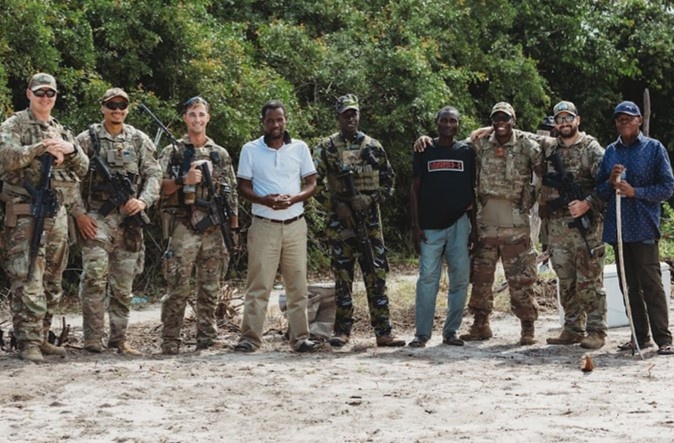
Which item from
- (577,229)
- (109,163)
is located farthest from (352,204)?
(109,163)

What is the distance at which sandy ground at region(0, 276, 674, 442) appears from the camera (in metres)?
5.93

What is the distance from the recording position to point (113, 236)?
8.33m

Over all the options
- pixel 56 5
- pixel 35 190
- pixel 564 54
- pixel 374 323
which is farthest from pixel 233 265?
pixel 564 54

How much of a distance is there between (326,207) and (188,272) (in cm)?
124

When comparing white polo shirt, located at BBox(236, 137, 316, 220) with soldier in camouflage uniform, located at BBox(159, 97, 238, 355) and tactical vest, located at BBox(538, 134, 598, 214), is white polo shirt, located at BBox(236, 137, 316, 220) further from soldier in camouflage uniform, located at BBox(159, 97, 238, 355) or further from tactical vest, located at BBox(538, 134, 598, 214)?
tactical vest, located at BBox(538, 134, 598, 214)

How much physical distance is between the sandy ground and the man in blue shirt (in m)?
0.32

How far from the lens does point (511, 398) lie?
268 inches

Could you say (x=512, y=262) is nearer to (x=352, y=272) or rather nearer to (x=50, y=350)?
(x=352, y=272)

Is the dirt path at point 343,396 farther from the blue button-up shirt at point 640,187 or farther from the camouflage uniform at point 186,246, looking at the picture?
the blue button-up shirt at point 640,187

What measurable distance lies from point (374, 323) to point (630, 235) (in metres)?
2.16

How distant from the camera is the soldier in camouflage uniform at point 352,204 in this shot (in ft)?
29.1

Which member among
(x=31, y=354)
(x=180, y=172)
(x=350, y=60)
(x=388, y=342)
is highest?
(x=350, y=60)

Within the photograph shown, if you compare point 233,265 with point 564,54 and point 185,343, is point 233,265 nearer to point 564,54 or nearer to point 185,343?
point 185,343

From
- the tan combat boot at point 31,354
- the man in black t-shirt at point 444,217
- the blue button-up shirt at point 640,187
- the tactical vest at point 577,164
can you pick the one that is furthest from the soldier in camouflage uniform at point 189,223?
the blue button-up shirt at point 640,187
